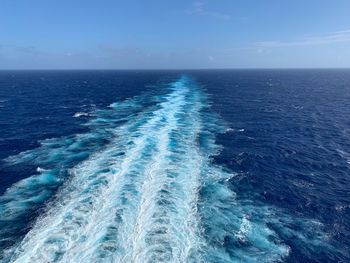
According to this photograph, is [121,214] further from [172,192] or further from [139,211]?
[172,192]

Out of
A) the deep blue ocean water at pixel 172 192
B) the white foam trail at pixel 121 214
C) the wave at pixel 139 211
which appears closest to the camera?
the white foam trail at pixel 121 214

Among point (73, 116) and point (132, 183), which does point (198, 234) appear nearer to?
point (132, 183)

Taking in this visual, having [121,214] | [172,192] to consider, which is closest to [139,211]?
[121,214]

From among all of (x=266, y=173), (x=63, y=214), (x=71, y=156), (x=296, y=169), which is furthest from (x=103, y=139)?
(x=296, y=169)

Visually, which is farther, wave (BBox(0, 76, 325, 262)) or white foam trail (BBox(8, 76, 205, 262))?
wave (BBox(0, 76, 325, 262))

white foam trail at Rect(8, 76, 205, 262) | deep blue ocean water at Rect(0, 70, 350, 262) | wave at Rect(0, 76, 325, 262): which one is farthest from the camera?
deep blue ocean water at Rect(0, 70, 350, 262)

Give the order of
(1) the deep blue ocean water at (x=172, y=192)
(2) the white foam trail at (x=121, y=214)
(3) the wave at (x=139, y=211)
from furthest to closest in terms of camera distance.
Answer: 1. (1) the deep blue ocean water at (x=172, y=192)
2. (3) the wave at (x=139, y=211)
3. (2) the white foam trail at (x=121, y=214)

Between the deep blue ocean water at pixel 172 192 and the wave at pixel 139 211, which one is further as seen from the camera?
the deep blue ocean water at pixel 172 192
